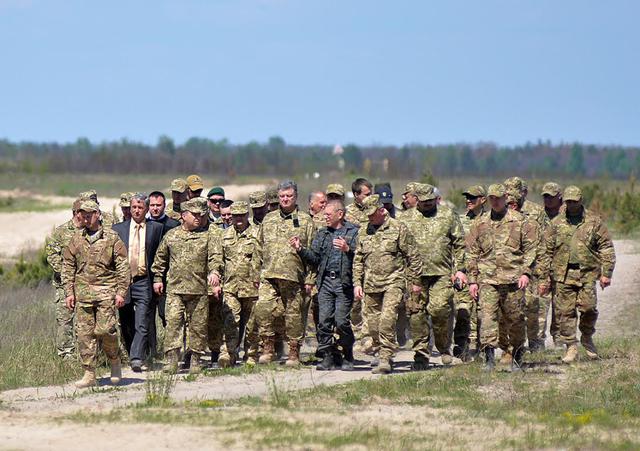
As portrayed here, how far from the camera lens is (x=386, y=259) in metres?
14.7

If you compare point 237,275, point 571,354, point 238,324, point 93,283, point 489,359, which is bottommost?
point 571,354

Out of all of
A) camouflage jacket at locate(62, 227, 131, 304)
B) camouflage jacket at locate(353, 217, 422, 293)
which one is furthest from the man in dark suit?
camouflage jacket at locate(353, 217, 422, 293)

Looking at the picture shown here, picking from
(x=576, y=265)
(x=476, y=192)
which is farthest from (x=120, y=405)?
(x=576, y=265)

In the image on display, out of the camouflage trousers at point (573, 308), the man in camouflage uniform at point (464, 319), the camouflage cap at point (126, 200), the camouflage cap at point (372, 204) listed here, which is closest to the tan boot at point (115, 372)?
the camouflage cap at point (126, 200)

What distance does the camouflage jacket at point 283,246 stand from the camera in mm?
15266

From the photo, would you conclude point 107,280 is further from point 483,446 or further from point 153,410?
point 483,446

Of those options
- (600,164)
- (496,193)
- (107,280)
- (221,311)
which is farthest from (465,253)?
(600,164)

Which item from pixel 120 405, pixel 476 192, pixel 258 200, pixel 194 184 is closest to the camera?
pixel 120 405

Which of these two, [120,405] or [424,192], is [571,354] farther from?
[120,405]

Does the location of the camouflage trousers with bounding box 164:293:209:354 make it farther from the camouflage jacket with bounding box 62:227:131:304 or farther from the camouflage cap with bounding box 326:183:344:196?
the camouflage cap with bounding box 326:183:344:196

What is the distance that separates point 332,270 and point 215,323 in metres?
1.61

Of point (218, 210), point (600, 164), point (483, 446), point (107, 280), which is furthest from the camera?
point (600, 164)

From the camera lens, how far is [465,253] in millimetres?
15023

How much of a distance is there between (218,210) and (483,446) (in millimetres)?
6961
